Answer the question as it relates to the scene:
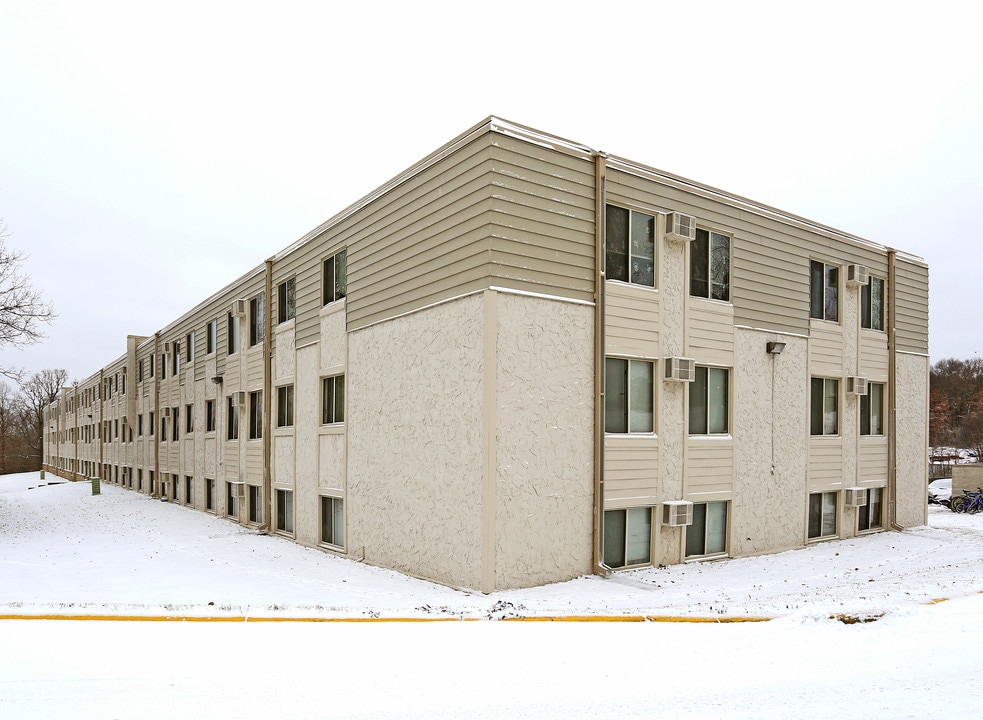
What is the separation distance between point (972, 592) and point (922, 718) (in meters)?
5.96

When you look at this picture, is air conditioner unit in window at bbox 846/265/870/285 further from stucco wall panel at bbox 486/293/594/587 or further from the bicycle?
the bicycle

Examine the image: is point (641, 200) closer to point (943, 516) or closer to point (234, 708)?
point (234, 708)

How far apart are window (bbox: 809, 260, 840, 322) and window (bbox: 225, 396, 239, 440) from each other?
18.0 metres

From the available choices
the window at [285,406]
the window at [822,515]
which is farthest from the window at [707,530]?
the window at [285,406]

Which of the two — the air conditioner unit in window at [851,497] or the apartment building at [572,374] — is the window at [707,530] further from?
the air conditioner unit in window at [851,497]

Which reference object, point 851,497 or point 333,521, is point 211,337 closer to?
point 333,521

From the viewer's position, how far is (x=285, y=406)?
66.3ft

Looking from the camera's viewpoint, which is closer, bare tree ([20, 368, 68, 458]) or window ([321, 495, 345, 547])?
window ([321, 495, 345, 547])

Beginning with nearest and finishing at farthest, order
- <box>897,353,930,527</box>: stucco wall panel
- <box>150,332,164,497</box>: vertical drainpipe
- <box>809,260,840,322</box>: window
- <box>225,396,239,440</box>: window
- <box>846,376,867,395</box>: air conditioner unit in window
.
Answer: <box>809,260,840,322</box>: window
<box>846,376,867,395</box>: air conditioner unit in window
<box>897,353,930,527</box>: stucco wall panel
<box>225,396,239,440</box>: window
<box>150,332,164,497</box>: vertical drainpipe

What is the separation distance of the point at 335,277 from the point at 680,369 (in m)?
8.50

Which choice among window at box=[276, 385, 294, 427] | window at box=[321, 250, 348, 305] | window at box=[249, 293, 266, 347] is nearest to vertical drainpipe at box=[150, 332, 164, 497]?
window at box=[249, 293, 266, 347]

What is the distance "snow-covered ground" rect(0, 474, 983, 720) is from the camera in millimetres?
5559

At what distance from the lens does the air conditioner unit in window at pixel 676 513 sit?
13.3 metres

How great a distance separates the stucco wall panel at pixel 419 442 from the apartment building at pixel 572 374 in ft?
0.18
